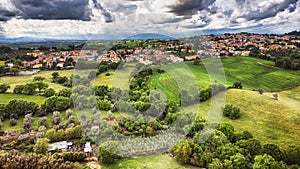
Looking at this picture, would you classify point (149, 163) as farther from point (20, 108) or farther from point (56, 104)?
point (20, 108)

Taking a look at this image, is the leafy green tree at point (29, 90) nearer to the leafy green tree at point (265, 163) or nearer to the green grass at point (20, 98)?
the green grass at point (20, 98)

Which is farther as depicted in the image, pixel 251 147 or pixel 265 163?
pixel 251 147

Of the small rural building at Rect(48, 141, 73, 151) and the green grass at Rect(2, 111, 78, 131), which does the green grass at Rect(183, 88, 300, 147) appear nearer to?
the small rural building at Rect(48, 141, 73, 151)

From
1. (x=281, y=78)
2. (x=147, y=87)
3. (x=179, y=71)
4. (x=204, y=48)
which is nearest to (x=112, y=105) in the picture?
(x=147, y=87)

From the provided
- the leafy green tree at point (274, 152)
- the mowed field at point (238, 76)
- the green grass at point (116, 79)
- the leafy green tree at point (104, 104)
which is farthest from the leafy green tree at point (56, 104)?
the leafy green tree at point (274, 152)

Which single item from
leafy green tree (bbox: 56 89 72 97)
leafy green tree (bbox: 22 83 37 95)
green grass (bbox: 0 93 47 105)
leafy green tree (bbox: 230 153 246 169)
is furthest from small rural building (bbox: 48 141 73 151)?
leafy green tree (bbox: 22 83 37 95)

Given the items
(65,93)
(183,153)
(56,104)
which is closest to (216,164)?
(183,153)
